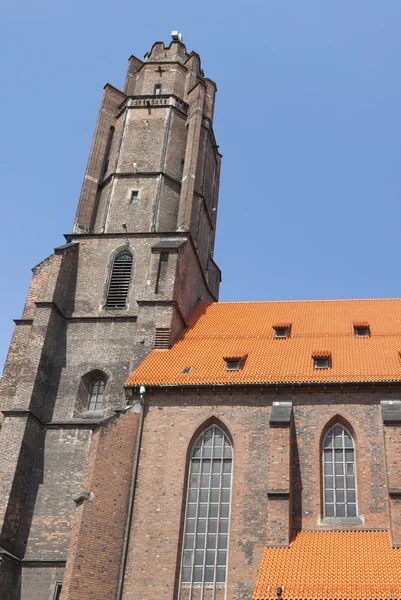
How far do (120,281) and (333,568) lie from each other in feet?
42.4

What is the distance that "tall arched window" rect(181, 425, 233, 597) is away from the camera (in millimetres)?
17641

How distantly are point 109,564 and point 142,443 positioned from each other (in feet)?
11.0

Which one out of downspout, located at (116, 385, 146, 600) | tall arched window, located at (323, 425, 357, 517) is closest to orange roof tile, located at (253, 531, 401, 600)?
tall arched window, located at (323, 425, 357, 517)

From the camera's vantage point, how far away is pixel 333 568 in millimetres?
16047

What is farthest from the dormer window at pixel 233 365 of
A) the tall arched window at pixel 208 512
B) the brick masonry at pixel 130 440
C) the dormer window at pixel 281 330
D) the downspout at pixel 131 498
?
the dormer window at pixel 281 330

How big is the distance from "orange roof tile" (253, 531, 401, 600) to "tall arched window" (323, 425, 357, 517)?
768mm

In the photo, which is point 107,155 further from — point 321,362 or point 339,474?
point 339,474

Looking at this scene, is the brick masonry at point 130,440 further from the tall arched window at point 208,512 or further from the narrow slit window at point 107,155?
the narrow slit window at point 107,155

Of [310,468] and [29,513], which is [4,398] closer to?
[29,513]

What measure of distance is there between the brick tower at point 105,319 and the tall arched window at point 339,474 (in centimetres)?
532

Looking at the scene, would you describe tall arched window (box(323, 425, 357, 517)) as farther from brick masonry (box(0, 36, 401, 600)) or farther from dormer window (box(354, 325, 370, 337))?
dormer window (box(354, 325, 370, 337))

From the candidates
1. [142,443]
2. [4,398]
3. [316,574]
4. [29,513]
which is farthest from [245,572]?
[4,398]

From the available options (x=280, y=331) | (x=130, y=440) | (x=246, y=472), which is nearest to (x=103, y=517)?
(x=130, y=440)

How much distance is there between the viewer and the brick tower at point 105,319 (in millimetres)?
18734
